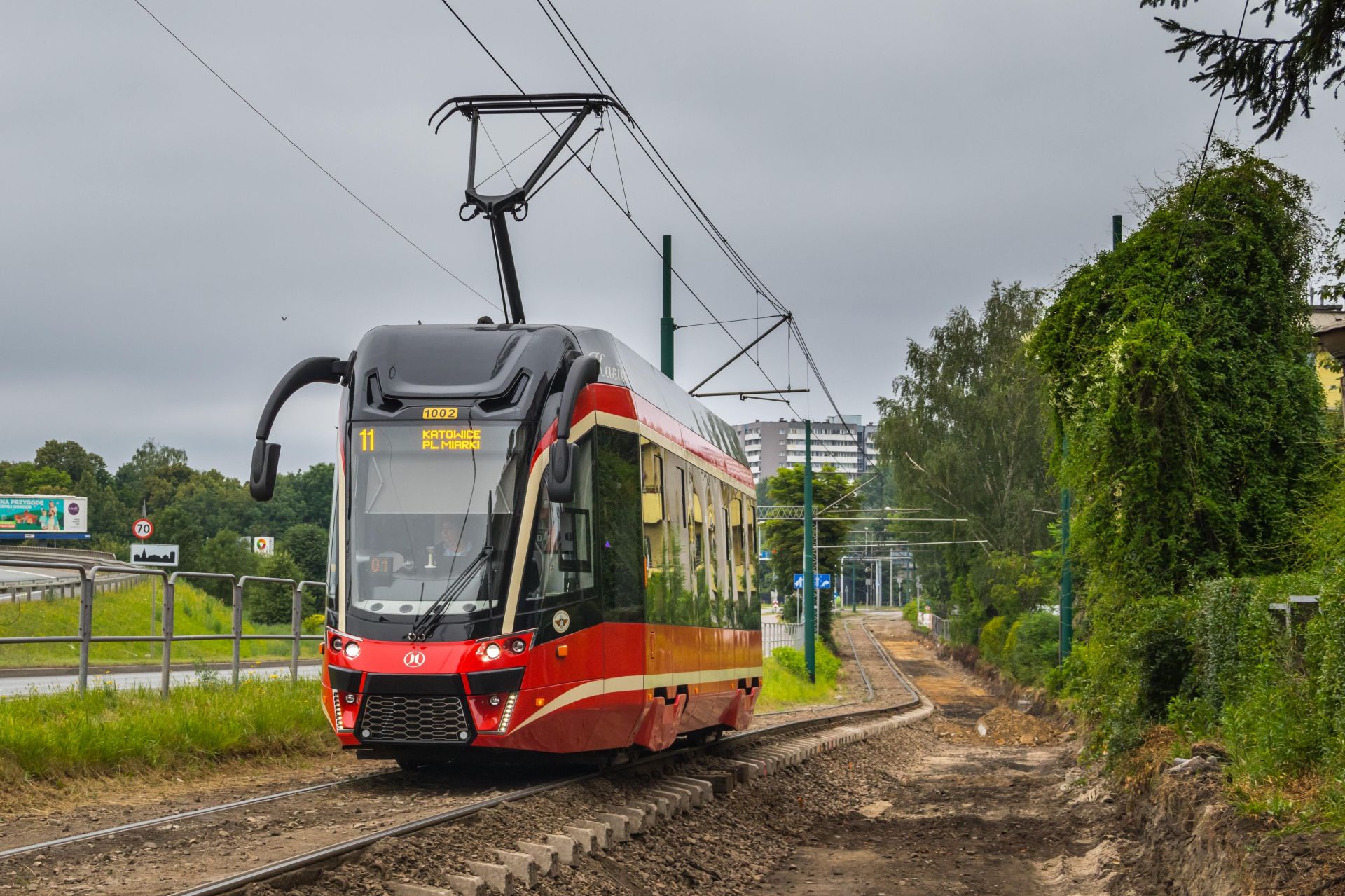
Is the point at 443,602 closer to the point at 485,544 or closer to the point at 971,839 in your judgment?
the point at 485,544

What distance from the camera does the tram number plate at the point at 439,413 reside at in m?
11.0

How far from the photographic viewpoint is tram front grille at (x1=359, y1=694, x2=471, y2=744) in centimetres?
1048

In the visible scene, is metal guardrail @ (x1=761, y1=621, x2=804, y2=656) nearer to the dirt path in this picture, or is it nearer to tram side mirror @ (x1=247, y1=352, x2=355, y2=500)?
the dirt path

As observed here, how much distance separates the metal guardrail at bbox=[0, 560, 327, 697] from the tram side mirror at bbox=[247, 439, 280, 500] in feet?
6.28

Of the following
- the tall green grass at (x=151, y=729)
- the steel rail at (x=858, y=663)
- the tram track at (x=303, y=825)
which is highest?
the tall green grass at (x=151, y=729)

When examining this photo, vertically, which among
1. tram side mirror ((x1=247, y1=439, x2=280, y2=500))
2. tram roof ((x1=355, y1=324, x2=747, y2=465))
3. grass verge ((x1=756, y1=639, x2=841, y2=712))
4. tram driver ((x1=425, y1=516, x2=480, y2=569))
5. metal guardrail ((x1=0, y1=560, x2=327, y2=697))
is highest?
tram roof ((x1=355, y1=324, x2=747, y2=465))

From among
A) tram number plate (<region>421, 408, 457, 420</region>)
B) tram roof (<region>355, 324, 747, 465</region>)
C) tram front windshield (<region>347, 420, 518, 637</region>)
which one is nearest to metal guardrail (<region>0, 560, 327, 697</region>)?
tram front windshield (<region>347, 420, 518, 637</region>)

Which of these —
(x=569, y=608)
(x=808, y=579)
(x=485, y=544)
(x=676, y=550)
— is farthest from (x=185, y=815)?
(x=808, y=579)

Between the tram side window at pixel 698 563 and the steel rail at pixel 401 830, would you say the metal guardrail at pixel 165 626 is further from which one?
the tram side window at pixel 698 563

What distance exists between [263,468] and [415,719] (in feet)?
7.29

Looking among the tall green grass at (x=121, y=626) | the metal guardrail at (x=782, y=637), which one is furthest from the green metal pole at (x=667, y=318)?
the metal guardrail at (x=782, y=637)

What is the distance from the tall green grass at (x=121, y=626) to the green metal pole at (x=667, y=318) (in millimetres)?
10082

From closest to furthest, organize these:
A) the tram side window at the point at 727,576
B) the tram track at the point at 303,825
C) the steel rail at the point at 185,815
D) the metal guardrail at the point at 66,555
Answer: the tram track at the point at 303,825 → the steel rail at the point at 185,815 → the tram side window at the point at 727,576 → the metal guardrail at the point at 66,555

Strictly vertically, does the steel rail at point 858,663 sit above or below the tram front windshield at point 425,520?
below
